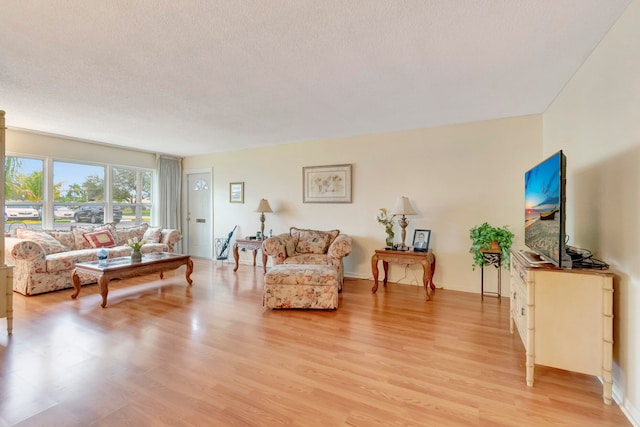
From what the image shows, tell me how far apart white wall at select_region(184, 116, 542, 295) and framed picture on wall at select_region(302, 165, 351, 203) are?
0.10 metres

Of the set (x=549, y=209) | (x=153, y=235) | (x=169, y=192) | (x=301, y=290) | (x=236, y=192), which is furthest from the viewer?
(x=169, y=192)

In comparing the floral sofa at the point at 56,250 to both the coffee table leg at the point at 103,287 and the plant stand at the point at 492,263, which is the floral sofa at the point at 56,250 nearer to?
the coffee table leg at the point at 103,287

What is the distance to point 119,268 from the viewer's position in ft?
11.8

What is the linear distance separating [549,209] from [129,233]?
6287 mm

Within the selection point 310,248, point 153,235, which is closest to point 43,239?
point 153,235

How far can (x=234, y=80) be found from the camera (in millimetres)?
2779

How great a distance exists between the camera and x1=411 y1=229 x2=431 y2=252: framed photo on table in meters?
4.19

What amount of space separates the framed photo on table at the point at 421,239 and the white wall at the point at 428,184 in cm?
14

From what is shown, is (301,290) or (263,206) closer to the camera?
(301,290)

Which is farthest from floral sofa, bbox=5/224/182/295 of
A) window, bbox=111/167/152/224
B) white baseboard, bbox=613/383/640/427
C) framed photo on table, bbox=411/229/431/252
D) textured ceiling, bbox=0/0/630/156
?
white baseboard, bbox=613/383/640/427

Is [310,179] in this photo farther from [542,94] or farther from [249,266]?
[542,94]

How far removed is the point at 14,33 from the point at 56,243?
3.48 metres

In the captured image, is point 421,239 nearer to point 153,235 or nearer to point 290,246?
point 290,246

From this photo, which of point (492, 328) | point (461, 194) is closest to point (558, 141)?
point (461, 194)
